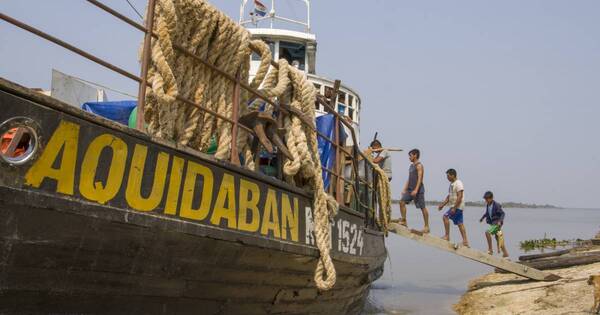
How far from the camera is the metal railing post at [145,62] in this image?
10.4 ft

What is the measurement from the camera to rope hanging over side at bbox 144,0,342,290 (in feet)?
11.0

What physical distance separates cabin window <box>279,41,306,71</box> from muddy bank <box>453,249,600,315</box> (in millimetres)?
5775

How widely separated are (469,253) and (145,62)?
802cm

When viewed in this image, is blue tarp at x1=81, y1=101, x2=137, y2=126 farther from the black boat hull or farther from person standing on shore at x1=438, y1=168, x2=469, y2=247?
person standing on shore at x1=438, y1=168, x2=469, y2=247

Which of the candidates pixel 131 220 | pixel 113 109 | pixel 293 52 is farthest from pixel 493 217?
pixel 131 220

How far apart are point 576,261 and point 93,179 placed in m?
11.4

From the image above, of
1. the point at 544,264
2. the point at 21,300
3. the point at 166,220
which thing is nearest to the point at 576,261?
the point at 544,264

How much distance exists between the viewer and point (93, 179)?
2.77 metres

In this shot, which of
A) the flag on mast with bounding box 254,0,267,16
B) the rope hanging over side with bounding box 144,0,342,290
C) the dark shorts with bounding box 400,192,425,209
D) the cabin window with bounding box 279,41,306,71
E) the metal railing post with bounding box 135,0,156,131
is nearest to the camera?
the metal railing post with bounding box 135,0,156,131

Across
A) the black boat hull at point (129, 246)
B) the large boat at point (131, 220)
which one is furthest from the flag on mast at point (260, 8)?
the black boat hull at point (129, 246)

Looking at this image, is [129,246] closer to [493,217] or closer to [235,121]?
[235,121]

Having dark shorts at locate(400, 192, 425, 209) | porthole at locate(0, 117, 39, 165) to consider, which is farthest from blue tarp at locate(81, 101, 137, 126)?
dark shorts at locate(400, 192, 425, 209)

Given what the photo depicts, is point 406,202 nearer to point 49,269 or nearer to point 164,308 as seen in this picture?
point 164,308

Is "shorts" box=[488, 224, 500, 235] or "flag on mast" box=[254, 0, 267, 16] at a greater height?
"flag on mast" box=[254, 0, 267, 16]
